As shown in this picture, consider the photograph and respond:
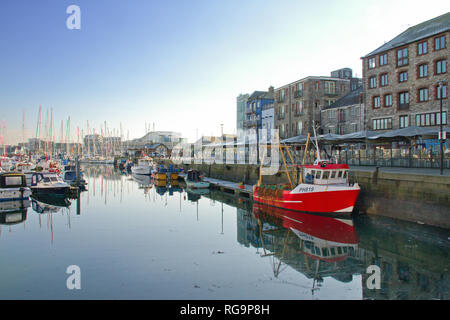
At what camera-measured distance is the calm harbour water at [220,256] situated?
12.0 metres

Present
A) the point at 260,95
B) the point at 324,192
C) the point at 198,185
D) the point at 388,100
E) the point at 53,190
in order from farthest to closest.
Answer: the point at 260,95, the point at 198,185, the point at 388,100, the point at 53,190, the point at 324,192

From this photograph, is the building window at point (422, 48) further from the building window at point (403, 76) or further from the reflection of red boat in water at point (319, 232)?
the reflection of red boat in water at point (319, 232)

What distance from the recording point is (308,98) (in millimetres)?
51938

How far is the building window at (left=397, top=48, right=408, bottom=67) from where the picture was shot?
120 feet

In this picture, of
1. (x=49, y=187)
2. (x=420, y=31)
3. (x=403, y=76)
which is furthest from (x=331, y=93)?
(x=49, y=187)

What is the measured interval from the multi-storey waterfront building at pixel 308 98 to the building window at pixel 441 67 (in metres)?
19.5

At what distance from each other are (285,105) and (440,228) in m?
41.9

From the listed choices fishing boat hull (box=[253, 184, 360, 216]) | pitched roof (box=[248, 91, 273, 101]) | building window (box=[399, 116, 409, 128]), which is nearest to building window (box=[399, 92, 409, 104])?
building window (box=[399, 116, 409, 128])

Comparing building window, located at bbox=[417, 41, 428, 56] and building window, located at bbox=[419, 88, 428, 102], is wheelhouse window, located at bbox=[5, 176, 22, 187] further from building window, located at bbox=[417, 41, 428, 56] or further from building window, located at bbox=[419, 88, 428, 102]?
building window, located at bbox=[417, 41, 428, 56]

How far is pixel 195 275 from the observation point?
13.5 m

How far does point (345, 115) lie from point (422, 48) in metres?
13.8

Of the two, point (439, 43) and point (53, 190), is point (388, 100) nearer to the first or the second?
point (439, 43)

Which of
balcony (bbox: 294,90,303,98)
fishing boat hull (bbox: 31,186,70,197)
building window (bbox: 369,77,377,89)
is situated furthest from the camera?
balcony (bbox: 294,90,303,98)
